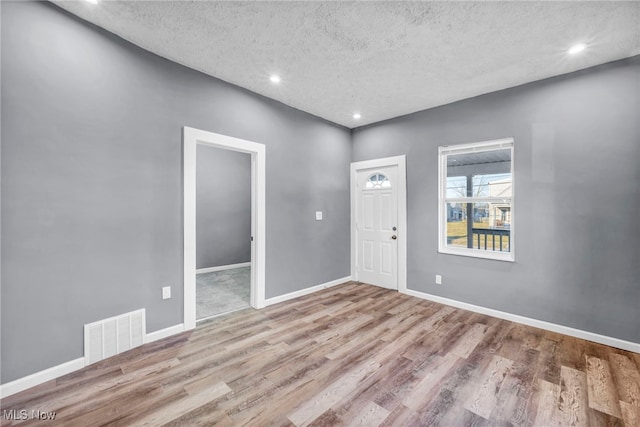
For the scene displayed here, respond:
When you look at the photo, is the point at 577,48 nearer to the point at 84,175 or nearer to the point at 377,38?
the point at 377,38

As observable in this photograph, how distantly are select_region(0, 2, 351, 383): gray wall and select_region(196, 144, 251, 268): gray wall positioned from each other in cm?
285

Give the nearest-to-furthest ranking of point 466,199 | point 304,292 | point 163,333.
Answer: point 163,333 < point 466,199 < point 304,292

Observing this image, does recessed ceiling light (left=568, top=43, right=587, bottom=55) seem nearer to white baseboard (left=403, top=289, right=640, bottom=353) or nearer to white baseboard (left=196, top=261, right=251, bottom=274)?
white baseboard (left=403, top=289, right=640, bottom=353)

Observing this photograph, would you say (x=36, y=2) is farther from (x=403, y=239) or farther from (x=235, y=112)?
(x=403, y=239)

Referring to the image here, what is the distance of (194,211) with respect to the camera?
286cm

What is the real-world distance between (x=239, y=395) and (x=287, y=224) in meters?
2.29

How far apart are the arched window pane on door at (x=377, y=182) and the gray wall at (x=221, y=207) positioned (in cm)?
315

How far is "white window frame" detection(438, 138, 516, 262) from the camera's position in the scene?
3.21 metres

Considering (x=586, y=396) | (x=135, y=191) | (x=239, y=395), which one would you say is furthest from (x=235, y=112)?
(x=586, y=396)

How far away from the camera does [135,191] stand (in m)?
2.47

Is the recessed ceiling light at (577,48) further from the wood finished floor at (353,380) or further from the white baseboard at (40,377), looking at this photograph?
the white baseboard at (40,377)

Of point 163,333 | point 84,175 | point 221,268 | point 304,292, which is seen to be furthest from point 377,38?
point 221,268

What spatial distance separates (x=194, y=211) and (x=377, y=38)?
2.56 metres

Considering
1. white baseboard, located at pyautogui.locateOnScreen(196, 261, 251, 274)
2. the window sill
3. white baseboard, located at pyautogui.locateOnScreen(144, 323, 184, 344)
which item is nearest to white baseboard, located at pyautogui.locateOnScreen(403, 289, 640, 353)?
the window sill
